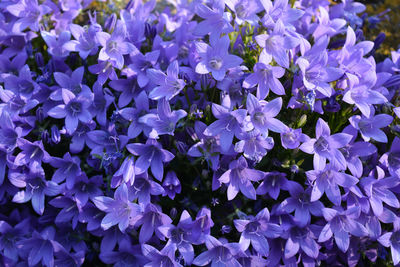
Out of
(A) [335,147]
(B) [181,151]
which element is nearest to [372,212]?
(A) [335,147]

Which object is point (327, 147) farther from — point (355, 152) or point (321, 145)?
point (355, 152)

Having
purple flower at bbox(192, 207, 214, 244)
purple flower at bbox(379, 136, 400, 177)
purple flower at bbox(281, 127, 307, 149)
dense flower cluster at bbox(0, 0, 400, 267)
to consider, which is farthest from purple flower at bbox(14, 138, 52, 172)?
purple flower at bbox(379, 136, 400, 177)

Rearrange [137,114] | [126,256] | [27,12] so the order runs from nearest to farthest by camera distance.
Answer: [137,114], [126,256], [27,12]

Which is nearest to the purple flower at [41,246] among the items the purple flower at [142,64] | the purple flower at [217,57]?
the purple flower at [142,64]

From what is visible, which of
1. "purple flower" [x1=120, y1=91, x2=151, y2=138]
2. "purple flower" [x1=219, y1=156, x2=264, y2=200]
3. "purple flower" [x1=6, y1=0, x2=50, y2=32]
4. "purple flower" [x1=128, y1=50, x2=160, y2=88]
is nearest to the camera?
"purple flower" [x1=219, y1=156, x2=264, y2=200]

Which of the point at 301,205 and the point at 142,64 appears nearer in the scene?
the point at 301,205

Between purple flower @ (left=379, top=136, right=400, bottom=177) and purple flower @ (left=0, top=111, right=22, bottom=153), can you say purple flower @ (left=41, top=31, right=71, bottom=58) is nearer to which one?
purple flower @ (left=0, top=111, right=22, bottom=153)

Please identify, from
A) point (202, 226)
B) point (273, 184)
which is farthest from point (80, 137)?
point (273, 184)
